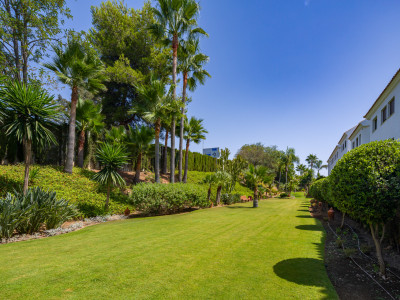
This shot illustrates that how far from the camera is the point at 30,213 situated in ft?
26.5

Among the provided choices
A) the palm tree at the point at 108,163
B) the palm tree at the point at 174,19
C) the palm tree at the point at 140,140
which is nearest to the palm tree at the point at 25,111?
the palm tree at the point at 108,163

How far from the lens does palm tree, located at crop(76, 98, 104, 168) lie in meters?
17.4

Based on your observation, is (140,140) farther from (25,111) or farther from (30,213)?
(30,213)

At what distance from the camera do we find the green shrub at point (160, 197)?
1321 centimetres

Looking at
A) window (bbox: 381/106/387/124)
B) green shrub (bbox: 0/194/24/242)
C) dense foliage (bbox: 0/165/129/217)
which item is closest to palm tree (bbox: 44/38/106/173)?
dense foliage (bbox: 0/165/129/217)

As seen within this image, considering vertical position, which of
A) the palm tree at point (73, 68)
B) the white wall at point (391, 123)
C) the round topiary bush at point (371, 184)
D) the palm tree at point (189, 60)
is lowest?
the round topiary bush at point (371, 184)

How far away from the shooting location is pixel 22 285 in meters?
3.88

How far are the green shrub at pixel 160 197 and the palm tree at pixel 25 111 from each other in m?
5.80

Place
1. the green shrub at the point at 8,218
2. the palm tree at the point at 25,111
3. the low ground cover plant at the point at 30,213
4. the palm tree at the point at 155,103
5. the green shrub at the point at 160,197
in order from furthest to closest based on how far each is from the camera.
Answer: the palm tree at the point at 155,103 → the green shrub at the point at 160,197 → the palm tree at the point at 25,111 → the low ground cover plant at the point at 30,213 → the green shrub at the point at 8,218

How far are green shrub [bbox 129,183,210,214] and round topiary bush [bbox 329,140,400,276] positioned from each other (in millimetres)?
10656

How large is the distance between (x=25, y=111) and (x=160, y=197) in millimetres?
8615

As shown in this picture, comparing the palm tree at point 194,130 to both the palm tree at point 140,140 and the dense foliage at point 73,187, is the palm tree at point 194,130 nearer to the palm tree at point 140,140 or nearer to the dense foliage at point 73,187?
the palm tree at point 140,140

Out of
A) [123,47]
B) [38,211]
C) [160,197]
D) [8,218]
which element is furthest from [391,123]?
[123,47]

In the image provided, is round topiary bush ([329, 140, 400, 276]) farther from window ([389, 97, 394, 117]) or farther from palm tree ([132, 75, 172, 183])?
palm tree ([132, 75, 172, 183])
